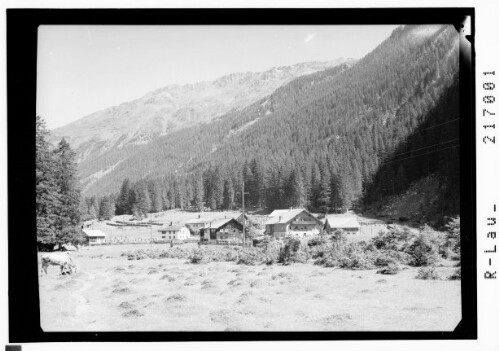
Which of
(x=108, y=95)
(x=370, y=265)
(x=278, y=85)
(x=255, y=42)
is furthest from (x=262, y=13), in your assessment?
(x=370, y=265)

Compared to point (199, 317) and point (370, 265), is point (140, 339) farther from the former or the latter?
point (370, 265)

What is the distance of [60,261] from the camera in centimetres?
719

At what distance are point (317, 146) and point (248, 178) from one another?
1.01 meters

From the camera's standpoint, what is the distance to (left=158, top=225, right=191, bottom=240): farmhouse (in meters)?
7.52

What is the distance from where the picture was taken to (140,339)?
23.0 feet

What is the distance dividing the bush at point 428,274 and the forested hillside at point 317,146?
804 mm

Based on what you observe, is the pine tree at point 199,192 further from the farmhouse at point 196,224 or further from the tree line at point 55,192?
the tree line at point 55,192

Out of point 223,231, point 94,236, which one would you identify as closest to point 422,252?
point 223,231

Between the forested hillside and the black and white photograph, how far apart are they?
0.7 inches

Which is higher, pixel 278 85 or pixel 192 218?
pixel 278 85

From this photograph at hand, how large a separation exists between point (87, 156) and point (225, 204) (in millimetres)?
1900

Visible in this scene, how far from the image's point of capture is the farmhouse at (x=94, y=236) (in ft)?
24.1

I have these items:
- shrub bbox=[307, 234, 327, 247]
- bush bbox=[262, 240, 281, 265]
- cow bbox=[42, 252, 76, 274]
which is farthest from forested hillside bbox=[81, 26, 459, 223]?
cow bbox=[42, 252, 76, 274]

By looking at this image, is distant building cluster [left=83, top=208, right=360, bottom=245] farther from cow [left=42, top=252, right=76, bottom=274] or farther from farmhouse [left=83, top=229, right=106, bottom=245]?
cow [left=42, top=252, right=76, bottom=274]
